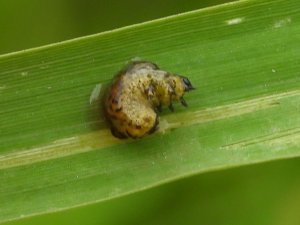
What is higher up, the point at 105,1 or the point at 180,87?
the point at 105,1

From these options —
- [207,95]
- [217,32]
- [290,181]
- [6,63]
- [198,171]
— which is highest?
[6,63]

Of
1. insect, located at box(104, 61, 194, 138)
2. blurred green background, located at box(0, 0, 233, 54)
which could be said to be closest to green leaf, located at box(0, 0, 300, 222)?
insect, located at box(104, 61, 194, 138)

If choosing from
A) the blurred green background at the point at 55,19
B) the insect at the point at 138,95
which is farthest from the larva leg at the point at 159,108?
the blurred green background at the point at 55,19

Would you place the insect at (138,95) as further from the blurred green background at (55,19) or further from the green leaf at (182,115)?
the blurred green background at (55,19)

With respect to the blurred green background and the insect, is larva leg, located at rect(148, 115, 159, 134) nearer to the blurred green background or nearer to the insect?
the insect

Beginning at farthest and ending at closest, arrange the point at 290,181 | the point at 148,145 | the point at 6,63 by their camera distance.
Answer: the point at 290,181 → the point at 148,145 → the point at 6,63

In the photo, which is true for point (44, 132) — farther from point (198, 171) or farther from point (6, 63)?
point (198, 171)

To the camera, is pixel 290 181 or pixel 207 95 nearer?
pixel 207 95

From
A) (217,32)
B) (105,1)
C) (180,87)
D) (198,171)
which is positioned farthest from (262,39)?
(105,1)
